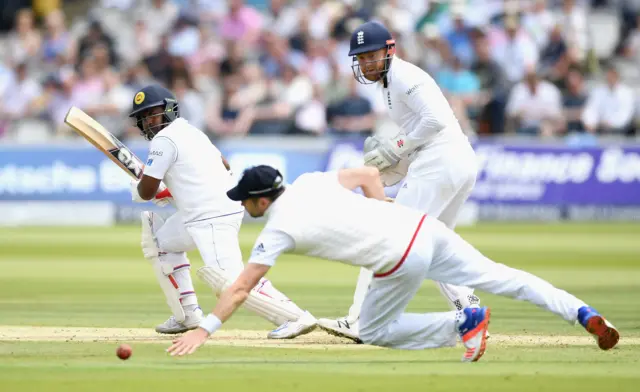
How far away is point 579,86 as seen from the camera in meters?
20.3

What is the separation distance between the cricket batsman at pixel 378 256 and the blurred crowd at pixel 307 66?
41.0 ft

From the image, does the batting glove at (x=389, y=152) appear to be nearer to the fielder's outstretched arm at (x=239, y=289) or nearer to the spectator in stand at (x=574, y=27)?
the fielder's outstretched arm at (x=239, y=289)

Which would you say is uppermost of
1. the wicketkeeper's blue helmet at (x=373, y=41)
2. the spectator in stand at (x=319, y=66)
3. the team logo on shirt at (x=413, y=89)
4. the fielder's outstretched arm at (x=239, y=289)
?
the wicketkeeper's blue helmet at (x=373, y=41)

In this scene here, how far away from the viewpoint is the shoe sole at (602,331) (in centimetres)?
697

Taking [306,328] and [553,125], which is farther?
[553,125]

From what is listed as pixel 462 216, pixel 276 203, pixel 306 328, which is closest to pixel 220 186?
pixel 306 328

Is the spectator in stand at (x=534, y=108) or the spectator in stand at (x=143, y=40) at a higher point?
the spectator in stand at (x=143, y=40)

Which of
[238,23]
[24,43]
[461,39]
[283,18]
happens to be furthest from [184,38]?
[461,39]

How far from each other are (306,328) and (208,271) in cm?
74

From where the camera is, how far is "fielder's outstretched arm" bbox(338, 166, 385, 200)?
701 centimetres

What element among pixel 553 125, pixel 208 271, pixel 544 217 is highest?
pixel 208 271

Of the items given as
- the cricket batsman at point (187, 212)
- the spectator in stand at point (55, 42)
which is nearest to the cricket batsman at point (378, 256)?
the cricket batsman at point (187, 212)

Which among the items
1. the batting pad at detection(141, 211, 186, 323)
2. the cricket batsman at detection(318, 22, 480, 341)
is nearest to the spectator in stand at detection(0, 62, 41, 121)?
the batting pad at detection(141, 211, 186, 323)

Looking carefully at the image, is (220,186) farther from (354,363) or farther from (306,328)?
(354,363)
